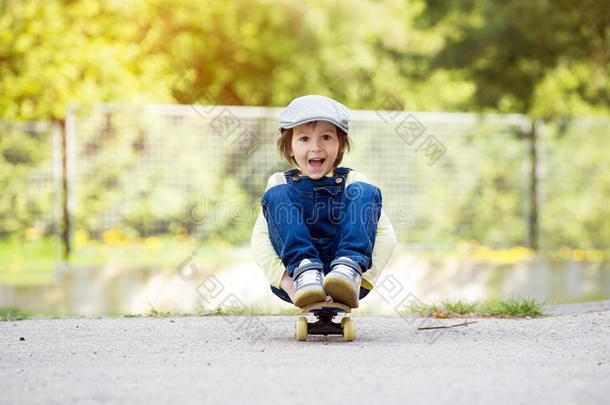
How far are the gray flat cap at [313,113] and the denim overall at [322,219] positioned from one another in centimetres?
27

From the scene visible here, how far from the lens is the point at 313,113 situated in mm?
3877

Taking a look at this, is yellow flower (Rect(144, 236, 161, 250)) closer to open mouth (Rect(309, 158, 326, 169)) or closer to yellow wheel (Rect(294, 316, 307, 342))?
open mouth (Rect(309, 158, 326, 169))

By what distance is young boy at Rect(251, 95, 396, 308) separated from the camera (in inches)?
138

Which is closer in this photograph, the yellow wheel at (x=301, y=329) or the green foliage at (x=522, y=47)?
the yellow wheel at (x=301, y=329)

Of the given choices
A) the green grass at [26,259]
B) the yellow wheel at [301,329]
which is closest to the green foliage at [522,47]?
the green grass at [26,259]

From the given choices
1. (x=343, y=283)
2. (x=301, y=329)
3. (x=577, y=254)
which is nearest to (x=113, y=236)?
(x=301, y=329)

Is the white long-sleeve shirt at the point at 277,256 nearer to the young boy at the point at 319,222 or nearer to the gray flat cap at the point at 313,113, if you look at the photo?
the young boy at the point at 319,222

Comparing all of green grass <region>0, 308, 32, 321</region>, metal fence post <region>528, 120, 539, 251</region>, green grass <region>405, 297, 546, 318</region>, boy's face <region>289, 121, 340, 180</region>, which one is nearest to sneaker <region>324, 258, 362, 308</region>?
boy's face <region>289, 121, 340, 180</region>

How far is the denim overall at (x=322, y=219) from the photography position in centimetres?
359

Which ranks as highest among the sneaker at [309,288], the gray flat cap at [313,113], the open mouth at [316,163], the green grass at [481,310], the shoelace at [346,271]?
the gray flat cap at [313,113]

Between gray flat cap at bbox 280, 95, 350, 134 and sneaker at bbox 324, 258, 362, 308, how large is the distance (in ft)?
2.58

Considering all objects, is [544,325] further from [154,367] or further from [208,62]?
[208,62]

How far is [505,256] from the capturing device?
30.1 ft

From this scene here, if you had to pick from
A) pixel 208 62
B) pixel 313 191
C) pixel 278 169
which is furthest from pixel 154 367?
pixel 208 62
